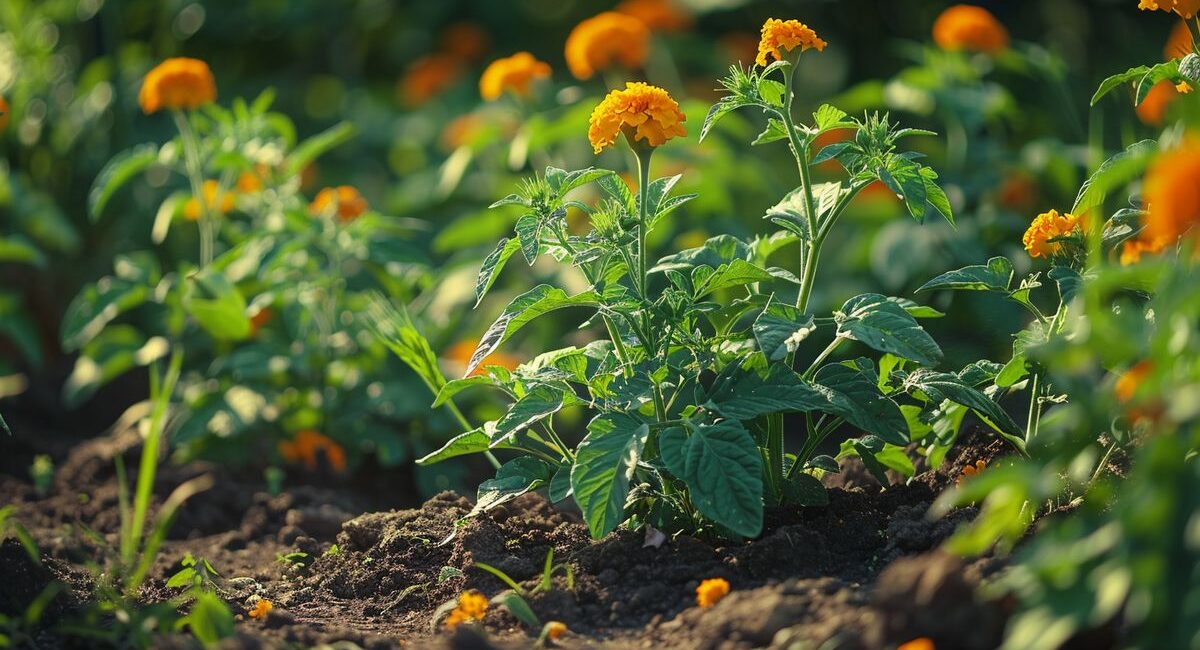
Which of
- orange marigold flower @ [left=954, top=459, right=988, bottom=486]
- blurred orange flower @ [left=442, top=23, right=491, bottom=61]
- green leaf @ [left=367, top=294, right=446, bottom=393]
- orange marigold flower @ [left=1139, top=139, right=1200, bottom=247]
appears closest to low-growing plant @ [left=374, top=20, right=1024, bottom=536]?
orange marigold flower @ [left=954, top=459, right=988, bottom=486]

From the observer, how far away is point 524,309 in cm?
198

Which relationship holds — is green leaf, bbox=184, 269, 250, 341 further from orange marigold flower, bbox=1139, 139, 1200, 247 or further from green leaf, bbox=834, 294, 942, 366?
orange marigold flower, bbox=1139, 139, 1200, 247

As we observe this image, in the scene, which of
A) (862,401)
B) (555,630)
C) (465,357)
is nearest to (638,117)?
(862,401)

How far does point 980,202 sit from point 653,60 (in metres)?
1.91

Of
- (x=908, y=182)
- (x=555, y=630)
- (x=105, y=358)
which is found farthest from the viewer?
(x=105, y=358)

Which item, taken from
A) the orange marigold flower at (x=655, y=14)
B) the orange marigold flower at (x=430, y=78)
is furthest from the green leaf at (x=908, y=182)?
the orange marigold flower at (x=430, y=78)

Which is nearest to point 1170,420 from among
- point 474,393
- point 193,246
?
point 474,393

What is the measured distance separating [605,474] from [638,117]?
22.1 inches

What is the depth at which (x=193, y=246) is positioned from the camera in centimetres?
450

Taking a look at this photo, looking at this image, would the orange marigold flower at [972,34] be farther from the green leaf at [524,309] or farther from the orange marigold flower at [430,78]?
the orange marigold flower at [430,78]

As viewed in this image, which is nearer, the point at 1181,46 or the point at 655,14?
the point at 1181,46

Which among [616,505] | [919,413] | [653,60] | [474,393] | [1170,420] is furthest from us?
[653,60]

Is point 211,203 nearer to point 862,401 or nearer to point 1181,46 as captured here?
point 862,401

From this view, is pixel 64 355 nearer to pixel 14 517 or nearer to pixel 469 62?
pixel 14 517
